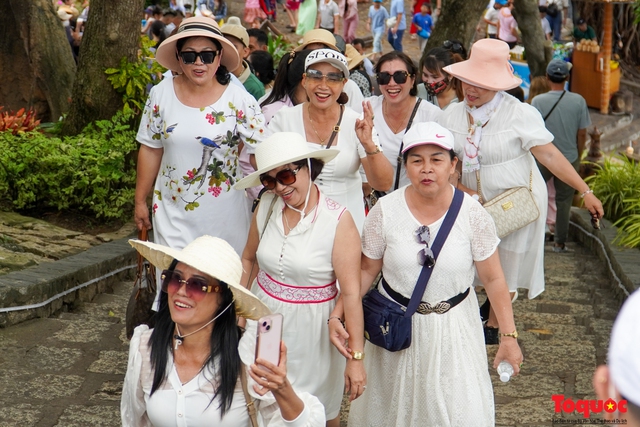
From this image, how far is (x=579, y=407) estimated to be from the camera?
514 centimetres

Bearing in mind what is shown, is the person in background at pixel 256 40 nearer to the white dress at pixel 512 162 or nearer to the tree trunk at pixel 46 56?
the tree trunk at pixel 46 56

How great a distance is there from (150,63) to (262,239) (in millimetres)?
4991

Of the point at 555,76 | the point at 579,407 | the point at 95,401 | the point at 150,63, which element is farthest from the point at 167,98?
the point at 555,76

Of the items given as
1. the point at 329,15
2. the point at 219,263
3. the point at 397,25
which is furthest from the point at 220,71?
the point at 397,25

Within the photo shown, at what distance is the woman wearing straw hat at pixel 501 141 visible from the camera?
5.49 m

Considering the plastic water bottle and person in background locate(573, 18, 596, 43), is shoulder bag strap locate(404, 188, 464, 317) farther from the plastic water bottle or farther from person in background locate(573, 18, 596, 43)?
person in background locate(573, 18, 596, 43)

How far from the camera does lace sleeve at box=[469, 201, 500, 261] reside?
4.16 m

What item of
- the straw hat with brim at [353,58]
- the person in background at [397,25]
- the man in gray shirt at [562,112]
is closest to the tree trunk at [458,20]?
the man in gray shirt at [562,112]

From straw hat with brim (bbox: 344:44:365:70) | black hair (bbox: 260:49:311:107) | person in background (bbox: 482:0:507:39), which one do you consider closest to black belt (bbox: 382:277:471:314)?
black hair (bbox: 260:49:311:107)

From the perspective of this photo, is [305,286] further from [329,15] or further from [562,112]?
[329,15]

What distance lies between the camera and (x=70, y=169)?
26.5ft

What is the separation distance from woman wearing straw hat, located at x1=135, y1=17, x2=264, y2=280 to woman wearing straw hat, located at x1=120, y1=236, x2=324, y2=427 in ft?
5.39

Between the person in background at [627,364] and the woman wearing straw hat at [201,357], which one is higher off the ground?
the person in background at [627,364]

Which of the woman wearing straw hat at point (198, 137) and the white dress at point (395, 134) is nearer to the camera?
the woman wearing straw hat at point (198, 137)
